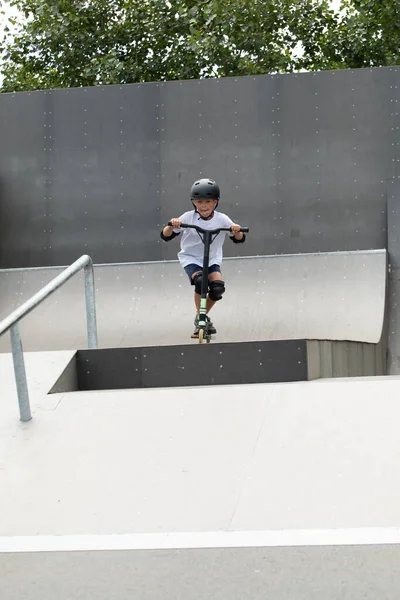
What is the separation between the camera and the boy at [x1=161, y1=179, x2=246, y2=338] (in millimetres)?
8328

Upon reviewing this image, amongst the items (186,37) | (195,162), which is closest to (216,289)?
(195,162)

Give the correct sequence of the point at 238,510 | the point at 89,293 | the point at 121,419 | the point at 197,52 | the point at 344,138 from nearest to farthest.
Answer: the point at 238,510 → the point at 121,419 → the point at 89,293 → the point at 344,138 → the point at 197,52

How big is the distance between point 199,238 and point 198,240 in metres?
0.02

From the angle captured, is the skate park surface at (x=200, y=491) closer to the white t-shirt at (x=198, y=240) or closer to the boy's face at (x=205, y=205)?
the white t-shirt at (x=198, y=240)

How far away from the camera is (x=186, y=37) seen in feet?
86.1

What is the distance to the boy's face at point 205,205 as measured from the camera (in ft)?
27.6

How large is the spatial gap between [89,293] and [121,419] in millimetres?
1738

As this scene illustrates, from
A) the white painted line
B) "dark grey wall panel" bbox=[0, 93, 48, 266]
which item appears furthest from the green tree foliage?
the white painted line

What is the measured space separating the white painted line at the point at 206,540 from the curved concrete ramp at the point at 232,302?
5.68 m

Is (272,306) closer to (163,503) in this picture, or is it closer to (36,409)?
(36,409)

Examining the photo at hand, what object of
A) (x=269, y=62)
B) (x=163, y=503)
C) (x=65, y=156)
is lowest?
(x=163, y=503)

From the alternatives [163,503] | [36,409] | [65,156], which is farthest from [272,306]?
[163,503]

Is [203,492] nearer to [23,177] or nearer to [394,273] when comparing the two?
[394,273]

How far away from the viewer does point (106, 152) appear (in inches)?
520
